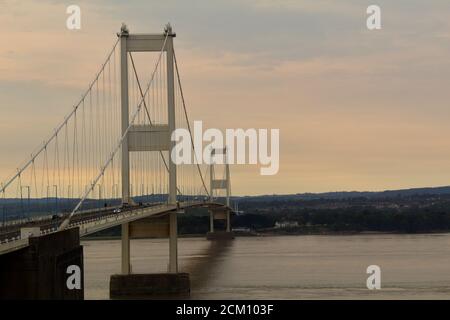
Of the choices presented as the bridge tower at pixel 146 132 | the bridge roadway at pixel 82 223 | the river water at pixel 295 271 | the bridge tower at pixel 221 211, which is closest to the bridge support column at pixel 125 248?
the bridge tower at pixel 146 132

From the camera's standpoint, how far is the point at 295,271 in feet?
117

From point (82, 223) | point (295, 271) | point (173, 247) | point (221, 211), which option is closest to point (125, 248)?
point (173, 247)

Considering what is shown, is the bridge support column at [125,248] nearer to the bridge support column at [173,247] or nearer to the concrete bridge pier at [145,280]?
the concrete bridge pier at [145,280]

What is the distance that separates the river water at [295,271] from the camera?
2681 centimetres

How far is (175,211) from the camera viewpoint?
28281 mm

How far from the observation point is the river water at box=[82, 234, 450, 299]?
2681 centimetres

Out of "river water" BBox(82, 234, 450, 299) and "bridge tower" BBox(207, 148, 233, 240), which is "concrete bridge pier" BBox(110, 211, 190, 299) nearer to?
"river water" BBox(82, 234, 450, 299)

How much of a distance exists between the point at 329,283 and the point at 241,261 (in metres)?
13.7

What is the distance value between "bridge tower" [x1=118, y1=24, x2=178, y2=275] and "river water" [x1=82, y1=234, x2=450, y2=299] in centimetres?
157

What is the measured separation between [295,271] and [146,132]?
10.3 m

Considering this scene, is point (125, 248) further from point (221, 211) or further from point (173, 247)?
point (221, 211)

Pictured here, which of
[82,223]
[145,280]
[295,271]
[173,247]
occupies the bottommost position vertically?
[295,271]

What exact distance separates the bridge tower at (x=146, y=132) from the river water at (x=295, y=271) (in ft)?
5.15

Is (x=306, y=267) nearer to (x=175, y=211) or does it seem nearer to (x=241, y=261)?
(x=241, y=261)
